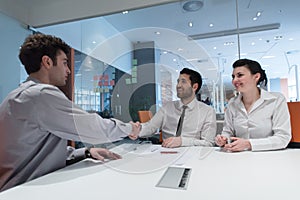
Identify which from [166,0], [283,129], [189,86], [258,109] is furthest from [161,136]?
[166,0]

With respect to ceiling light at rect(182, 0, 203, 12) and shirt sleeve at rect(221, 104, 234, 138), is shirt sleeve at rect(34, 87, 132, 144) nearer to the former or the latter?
shirt sleeve at rect(221, 104, 234, 138)

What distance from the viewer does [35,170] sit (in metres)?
0.80

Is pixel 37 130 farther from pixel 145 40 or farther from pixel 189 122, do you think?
pixel 145 40

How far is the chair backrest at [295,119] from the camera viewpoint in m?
1.30

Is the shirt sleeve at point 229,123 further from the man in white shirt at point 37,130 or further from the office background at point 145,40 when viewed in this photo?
the office background at point 145,40

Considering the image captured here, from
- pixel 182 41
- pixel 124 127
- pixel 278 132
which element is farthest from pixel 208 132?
pixel 182 41

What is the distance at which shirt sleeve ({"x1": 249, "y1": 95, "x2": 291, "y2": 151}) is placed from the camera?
1.09 meters

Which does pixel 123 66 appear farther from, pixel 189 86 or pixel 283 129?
pixel 283 129

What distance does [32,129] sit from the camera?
81 centimetres

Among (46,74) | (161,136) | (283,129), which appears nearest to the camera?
(46,74)

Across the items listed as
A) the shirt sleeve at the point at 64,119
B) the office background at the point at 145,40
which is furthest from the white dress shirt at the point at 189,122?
the office background at the point at 145,40

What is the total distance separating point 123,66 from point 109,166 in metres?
2.07

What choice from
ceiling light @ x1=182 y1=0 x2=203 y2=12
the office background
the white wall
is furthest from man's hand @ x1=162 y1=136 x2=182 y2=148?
the white wall

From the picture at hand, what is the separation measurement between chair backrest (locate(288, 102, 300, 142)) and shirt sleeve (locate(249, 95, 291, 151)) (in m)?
0.14
